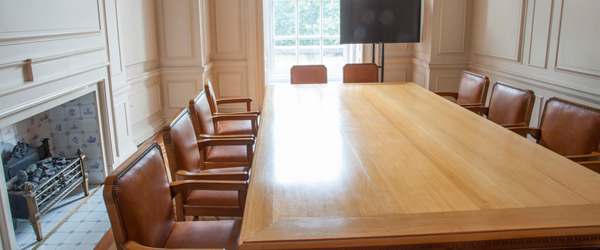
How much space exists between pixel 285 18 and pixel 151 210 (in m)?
7.06

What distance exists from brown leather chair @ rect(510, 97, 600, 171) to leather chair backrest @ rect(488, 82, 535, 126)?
22cm

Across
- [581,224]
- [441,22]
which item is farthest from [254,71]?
[581,224]

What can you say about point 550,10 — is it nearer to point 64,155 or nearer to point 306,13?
point 64,155

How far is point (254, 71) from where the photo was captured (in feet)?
18.9

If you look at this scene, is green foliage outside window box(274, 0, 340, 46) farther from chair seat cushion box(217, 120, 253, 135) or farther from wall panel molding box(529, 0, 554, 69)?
chair seat cushion box(217, 120, 253, 135)

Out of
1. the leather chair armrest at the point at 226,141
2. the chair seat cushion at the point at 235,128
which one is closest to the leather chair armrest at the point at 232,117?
the chair seat cushion at the point at 235,128

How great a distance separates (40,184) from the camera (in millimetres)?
2607

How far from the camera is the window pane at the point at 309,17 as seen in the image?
809 cm

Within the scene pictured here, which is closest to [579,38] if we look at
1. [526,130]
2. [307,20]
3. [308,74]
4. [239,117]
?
[526,130]

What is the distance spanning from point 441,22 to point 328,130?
334cm

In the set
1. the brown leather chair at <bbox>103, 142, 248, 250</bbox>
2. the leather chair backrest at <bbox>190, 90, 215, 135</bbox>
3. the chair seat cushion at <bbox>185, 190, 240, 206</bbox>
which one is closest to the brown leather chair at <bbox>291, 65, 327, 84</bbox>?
the leather chair backrest at <bbox>190, 90, 215, 135</bbox>

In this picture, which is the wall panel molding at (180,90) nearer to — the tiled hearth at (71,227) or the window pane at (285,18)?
the tiled hearth at (71,227)

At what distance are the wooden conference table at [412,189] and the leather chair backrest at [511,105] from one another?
1.44 feet

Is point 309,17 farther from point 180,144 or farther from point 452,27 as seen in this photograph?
point 180,144
